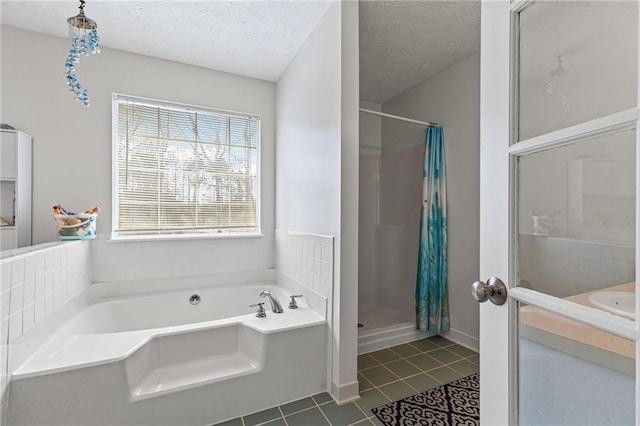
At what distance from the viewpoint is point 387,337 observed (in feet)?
8.27

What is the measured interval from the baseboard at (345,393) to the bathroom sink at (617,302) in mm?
1559

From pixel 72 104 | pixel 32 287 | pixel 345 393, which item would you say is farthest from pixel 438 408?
pixel 72 104

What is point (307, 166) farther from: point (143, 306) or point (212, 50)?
point (143, 306)

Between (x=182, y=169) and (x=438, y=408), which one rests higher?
(x=182, y=169)

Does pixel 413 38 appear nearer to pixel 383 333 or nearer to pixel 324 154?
pixel 324 154

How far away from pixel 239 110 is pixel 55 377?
93.1 inches

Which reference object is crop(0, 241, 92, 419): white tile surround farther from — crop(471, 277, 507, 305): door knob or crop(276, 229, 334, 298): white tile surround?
crop(471, 277, 507, 305): door knob

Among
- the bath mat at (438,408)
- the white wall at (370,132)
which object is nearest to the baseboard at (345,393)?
the bath mat at (438,408)

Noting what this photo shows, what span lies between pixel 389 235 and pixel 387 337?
1.19 m

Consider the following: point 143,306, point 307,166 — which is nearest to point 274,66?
point 307,166

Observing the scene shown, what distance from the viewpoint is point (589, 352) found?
0.61m

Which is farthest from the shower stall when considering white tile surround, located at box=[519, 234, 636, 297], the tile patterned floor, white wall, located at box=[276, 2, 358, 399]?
white tile surround, located at box=[519, 234, 636, 297]

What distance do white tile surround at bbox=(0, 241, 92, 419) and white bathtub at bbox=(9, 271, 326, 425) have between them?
8 cm

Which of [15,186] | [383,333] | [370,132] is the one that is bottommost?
[383,333]
